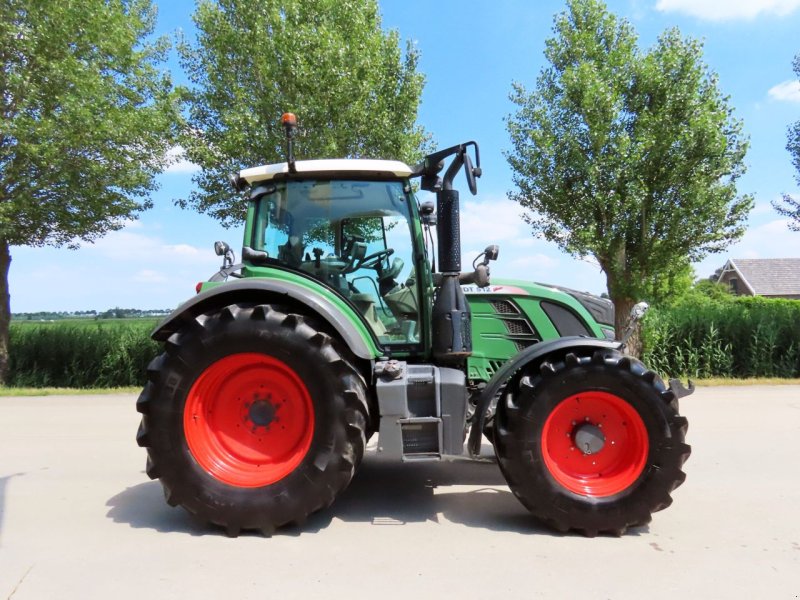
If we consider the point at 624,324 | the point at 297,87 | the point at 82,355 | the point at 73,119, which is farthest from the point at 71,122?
the point at 624,324

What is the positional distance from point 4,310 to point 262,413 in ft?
31.6

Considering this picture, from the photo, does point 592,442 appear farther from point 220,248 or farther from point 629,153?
point 629,153

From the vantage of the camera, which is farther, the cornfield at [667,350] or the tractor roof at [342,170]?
the cornfield at [667,350]

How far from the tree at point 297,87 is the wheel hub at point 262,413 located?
6492 millimetres

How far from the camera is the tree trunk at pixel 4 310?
33.5 ft

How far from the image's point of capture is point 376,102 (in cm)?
963

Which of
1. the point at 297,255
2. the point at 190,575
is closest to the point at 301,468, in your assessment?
the point at 190,575

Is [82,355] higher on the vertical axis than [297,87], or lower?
lower

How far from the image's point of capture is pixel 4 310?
10.3 metres

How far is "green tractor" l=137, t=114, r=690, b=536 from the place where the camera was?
3.17m

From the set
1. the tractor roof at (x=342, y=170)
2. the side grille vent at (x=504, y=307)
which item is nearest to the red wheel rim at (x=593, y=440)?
the side grille vent at (x=504, y=307)

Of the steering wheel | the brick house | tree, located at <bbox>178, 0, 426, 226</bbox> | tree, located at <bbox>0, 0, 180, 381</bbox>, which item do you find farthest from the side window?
the brick house

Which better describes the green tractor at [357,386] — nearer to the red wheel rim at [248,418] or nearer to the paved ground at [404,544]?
the red wheel rim at [248,418]

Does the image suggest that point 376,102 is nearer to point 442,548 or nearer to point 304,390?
point 304,390
